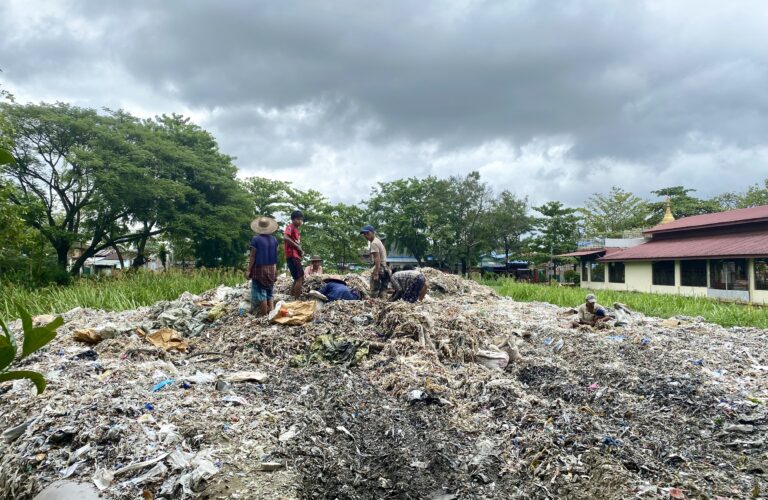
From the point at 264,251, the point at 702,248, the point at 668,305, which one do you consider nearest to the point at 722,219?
the point at 702,248

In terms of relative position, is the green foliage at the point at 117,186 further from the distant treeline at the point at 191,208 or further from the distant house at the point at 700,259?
the distant house at the point at 700,259

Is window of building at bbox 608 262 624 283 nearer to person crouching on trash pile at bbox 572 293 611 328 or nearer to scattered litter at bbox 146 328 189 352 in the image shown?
person crouching on trash pile at bbox 572 293 611 328

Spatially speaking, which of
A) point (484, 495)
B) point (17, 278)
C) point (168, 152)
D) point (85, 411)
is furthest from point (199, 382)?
point (168, 152)

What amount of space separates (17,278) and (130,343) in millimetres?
9408

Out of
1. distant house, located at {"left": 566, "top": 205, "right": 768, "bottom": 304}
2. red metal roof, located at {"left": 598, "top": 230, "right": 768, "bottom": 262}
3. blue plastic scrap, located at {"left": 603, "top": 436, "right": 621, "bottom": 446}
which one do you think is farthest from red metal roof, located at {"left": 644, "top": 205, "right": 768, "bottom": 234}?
→ blue plastic scrap, located at {"left": 603, "top": 436, "right": 621, "bottom": 446}

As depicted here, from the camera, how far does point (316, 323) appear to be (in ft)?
18.3

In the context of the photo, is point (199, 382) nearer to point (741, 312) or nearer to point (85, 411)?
point (85, 411)

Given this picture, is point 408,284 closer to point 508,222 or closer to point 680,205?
point 508,222

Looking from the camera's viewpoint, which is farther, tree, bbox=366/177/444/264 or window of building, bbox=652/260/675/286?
tree, bbox=366/177/444/264

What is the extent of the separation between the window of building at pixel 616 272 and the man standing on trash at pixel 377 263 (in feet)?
56.4

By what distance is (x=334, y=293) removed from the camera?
6.94 metres

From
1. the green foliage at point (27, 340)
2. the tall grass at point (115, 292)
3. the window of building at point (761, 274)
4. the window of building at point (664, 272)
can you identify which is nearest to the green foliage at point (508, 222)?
the window of building at point (664, 272)

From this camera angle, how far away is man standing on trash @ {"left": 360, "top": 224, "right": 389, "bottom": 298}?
6.82 meters

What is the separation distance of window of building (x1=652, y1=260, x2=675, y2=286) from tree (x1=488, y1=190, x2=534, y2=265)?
1025 cm
